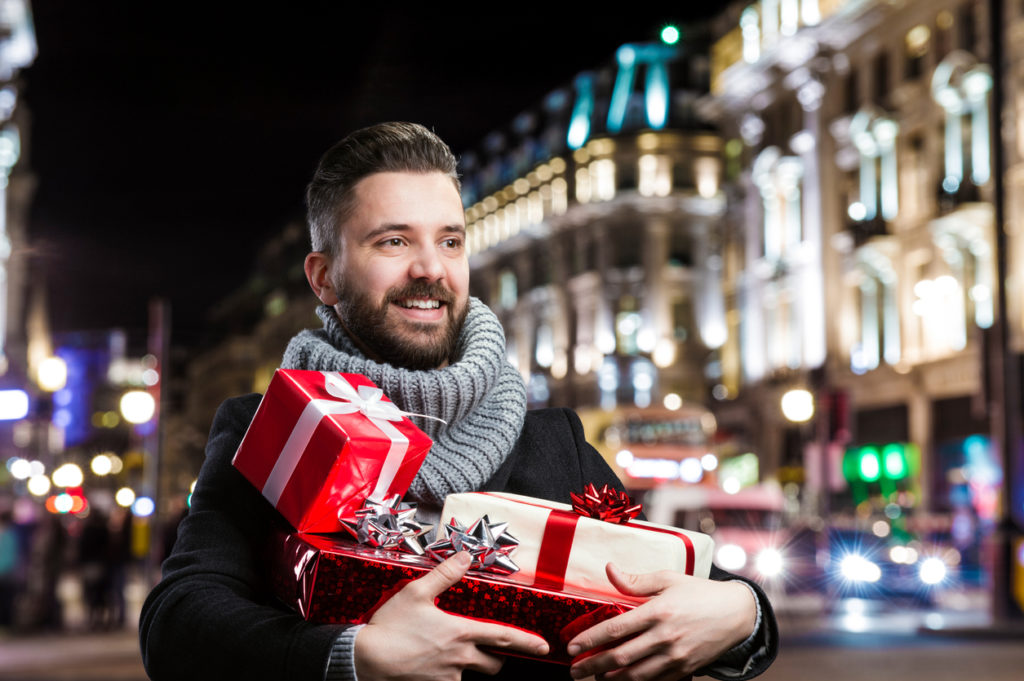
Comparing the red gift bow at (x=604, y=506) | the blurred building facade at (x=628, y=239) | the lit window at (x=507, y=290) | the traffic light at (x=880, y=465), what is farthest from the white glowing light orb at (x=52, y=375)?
the lit window at (x=507, y=290)

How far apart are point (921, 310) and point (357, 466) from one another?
34806mm

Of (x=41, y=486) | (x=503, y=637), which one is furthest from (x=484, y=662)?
(x=41, y=486)

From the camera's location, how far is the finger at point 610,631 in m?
1.92

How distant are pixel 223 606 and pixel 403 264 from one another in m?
0.68

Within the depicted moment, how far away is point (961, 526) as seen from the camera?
30.8 metres

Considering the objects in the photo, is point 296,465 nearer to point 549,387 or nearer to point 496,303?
point 549,387

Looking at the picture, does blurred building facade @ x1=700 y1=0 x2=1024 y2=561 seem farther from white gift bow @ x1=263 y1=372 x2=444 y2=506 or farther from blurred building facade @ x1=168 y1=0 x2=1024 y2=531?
white gift bow @ x1=263 y1=372 x2=444 y2=506

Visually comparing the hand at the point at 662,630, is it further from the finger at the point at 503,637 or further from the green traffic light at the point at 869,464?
the green traffic light at the point at 869,464

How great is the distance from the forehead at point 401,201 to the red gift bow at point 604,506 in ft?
1.82

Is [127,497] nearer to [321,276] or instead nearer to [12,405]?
[12,405]

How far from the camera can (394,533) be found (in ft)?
6.47

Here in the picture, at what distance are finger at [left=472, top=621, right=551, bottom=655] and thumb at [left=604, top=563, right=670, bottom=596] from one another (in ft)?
0.50

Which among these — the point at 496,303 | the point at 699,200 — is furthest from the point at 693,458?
the point at 496,303

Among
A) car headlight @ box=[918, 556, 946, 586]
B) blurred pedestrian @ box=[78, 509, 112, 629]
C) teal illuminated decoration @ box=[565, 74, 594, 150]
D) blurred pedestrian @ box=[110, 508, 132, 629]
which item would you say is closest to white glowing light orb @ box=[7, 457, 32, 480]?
blurred pedestrian @ box=[110, 508, 132, 629]
